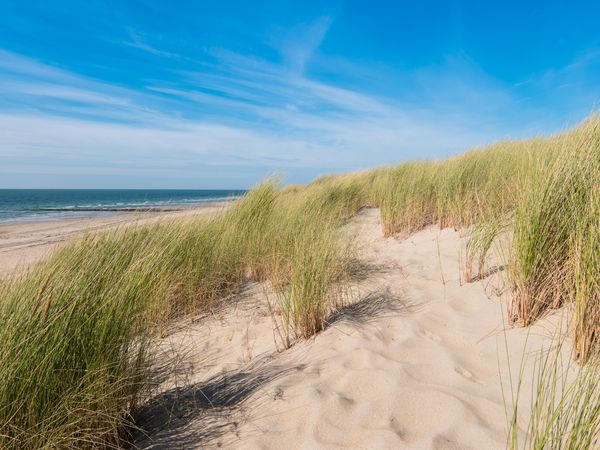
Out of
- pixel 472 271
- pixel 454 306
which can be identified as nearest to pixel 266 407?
pixel 454 306

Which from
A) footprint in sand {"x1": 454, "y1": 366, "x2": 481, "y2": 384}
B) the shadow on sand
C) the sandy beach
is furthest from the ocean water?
footprint in sand {"x1": 454, "y1": 366, "x2": 481, "y2": 384}

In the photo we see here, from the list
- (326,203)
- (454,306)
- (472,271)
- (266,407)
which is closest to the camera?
(266,407)

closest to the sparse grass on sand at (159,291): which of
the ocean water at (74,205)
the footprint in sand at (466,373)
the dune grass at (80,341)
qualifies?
the dune grass at (80,341)

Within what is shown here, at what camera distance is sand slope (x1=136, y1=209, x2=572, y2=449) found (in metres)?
1.54

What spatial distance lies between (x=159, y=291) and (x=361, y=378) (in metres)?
1.58

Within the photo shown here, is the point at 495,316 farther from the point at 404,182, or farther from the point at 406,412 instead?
the point at 404,182

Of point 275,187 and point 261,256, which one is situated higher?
point 275,187

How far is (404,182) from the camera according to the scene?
5.38 meters

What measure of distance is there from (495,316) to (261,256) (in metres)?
2.25

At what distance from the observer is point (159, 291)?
8.93 ft

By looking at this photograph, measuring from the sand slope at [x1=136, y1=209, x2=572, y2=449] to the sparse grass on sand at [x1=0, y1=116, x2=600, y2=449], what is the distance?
182 millimetres

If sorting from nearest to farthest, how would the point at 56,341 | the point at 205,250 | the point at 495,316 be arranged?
the point at 56,341
the point at 495,316
the point at 205,250

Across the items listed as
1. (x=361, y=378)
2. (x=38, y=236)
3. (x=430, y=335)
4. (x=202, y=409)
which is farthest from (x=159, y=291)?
(x=38, y=236)

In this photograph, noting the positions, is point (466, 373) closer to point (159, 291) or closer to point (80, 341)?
point (80, 341)
